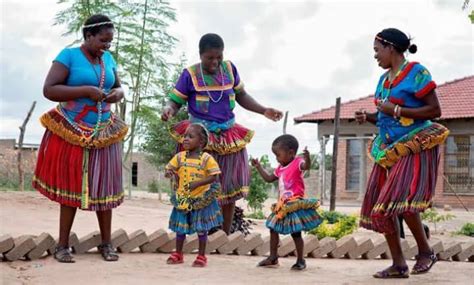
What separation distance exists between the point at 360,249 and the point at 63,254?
2867mm

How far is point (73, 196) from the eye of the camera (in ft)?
20.6

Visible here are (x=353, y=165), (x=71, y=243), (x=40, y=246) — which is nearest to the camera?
(x=40, y=246)

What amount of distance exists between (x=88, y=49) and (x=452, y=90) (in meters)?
23.7

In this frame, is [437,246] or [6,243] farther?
[437,246]

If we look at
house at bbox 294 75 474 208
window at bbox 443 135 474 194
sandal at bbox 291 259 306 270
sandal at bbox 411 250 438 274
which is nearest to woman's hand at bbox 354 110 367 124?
sandal at bbox 411 250 438 274

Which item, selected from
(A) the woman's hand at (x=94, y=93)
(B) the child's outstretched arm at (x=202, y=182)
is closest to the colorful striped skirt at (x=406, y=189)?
(B) the child's outstretched arm at (x=202, y=182)

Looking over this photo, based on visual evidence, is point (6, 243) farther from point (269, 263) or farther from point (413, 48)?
point (413, 48)

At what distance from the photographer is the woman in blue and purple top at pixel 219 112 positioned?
704 centimetres

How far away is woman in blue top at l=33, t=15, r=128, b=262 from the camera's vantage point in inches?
246

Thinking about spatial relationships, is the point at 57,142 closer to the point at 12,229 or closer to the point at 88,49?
the point at 88,49

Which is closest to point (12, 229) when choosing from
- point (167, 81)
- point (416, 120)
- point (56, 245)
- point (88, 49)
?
point (56, 245)

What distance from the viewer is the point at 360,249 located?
293 inches

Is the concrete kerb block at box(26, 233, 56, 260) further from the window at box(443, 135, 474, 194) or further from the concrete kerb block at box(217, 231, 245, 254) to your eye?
the window at box(443, 135, 474, 194)

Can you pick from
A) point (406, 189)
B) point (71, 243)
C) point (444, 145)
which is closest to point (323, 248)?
point (406, 189)
